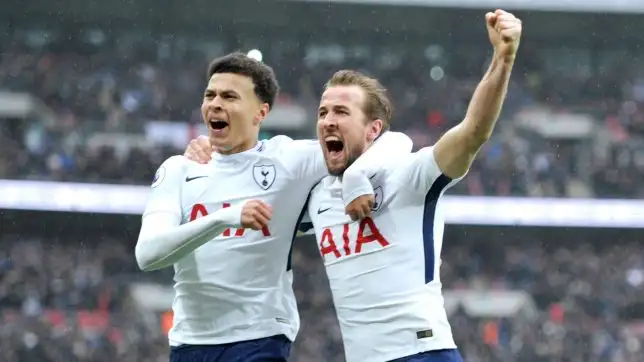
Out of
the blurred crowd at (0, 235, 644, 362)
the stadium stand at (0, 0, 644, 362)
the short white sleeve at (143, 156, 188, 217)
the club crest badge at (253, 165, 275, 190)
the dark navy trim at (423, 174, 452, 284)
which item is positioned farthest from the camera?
the stadium stand at (0, 0, 644, 362)

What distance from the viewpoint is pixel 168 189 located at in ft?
11.4

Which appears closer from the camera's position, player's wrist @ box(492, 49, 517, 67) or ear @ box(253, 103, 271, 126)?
player's wrist @ box(492, 49, 517, 67)

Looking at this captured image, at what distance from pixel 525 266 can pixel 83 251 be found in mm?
6008

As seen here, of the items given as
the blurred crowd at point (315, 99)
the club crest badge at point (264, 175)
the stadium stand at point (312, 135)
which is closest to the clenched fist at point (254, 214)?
the club crest badge at point (264, 175)

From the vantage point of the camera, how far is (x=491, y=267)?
47.1ft

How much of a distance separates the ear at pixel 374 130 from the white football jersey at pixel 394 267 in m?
0.23

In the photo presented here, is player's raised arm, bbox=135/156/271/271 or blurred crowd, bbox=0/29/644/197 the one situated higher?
blurred crowd, bbox=0/29/644/197

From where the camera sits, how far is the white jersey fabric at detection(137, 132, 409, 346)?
11.3ft

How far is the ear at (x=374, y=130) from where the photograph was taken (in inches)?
134

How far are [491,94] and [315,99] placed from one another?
11.8 meters

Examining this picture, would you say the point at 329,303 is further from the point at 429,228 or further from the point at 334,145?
the point at 429,228

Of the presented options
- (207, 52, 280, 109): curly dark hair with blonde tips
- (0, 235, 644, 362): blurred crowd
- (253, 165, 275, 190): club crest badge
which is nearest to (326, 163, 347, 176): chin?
(253, 165, 275, 190): club crest badge

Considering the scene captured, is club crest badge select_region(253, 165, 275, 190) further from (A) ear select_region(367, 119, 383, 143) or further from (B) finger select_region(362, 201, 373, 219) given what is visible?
(B) finger select_region(362, 201, 373, 219)

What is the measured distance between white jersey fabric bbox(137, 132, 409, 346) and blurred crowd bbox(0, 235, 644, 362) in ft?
29.5
